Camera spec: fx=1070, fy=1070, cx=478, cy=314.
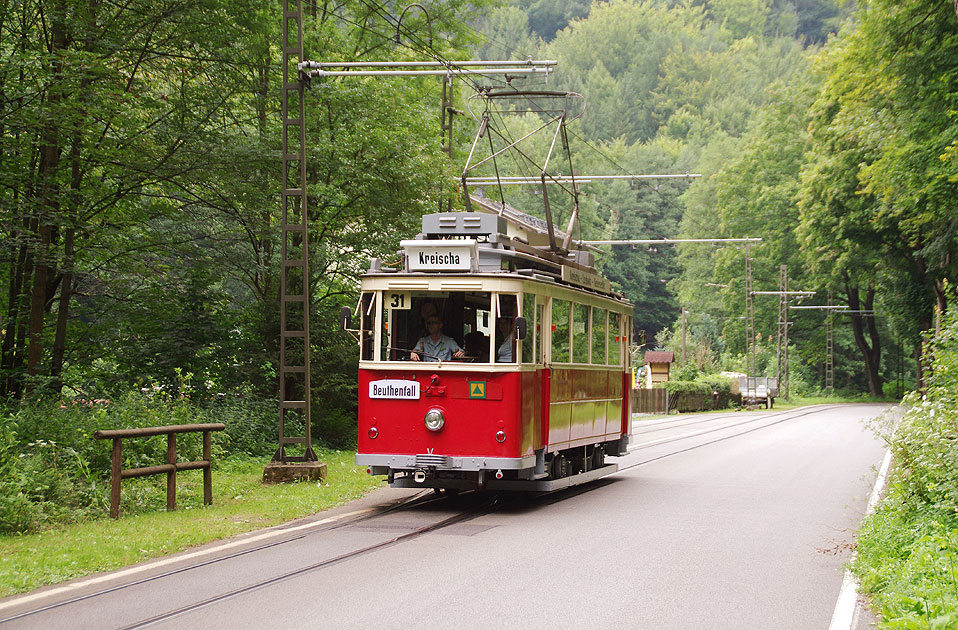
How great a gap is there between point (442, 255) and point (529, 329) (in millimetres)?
1444

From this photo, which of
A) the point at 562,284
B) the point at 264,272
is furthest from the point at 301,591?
the point at 264,272

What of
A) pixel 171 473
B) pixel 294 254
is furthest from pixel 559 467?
pixel 294 254

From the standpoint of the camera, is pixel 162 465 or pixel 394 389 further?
pixel 394 389

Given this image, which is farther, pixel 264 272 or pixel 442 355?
pixel 264 272

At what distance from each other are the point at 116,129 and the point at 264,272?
454 centimetres

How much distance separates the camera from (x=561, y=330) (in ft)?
48.8

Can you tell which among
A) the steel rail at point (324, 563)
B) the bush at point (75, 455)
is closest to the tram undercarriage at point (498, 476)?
the steel rail at point (324, 563)

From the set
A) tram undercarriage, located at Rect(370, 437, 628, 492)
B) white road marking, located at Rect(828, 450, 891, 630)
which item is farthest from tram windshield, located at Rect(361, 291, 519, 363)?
white road marking, located at Rect(828, 450, 891, 630)

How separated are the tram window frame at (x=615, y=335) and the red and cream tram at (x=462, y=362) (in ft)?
10.1

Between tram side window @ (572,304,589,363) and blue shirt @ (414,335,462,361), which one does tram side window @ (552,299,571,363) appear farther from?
blue shirt @ (414,335,462,361)

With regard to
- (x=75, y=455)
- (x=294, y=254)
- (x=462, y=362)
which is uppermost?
(x=294, y=254)

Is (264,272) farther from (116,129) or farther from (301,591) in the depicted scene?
(301,591)

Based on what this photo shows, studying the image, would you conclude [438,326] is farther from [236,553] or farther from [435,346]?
[236,553]

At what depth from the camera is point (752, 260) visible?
7275 centimetres
